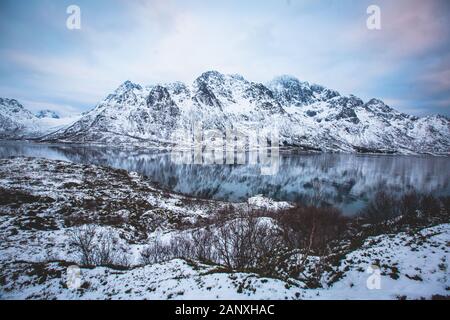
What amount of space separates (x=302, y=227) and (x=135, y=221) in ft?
98.2

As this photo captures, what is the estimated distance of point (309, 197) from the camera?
7169 cm

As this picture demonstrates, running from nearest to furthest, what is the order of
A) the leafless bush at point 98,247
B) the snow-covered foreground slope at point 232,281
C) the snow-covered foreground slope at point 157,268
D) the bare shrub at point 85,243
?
the snow-covered foreground slope at point 232,281, the snow-covered foreground slope at point 157,268, the bare shrub at point 85,243, the leafless bush at point 98,247

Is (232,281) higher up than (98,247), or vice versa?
(232,281)

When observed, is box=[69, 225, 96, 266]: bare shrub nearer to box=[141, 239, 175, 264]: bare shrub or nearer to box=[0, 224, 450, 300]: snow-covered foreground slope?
box=[0, 224, 450, 300]: snow-covered foreground slope

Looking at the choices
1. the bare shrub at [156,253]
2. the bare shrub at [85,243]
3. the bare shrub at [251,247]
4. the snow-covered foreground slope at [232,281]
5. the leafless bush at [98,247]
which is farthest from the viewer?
the bare shrub at [156,253]

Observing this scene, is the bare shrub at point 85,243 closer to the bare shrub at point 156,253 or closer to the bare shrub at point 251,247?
the bare shrub at point 156,253

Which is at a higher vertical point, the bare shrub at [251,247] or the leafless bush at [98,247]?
the bare shrub at [251,247]

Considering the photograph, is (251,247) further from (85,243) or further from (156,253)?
(85,243)

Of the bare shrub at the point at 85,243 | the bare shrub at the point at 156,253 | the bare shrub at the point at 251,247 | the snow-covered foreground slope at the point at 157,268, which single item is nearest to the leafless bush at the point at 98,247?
the bare shrub at the point at 85,243

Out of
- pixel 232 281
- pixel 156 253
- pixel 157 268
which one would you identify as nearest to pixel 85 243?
pixel 156 253

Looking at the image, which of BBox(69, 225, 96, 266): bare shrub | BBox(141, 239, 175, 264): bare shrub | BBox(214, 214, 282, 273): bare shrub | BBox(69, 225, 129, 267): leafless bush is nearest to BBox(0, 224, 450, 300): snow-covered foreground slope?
BBox(214, 214, 282, 273): bare shrub

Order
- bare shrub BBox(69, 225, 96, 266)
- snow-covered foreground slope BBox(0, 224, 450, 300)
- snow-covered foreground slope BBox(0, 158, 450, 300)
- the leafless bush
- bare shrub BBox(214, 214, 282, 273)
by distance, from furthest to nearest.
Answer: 1. the leafless bush
2. bare shrub BBox(69, 225, 96, 266)
3. bare shrub BBox(214, 214, 282, 273)
4. snow-covered foreground slope BBox(0, 158, 450, 300)
5. snow-covered foreground slope BBox(0, 224, 450, 300)

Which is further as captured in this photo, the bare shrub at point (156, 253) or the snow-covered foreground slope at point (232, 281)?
the bare shrub at point (156, 253)
